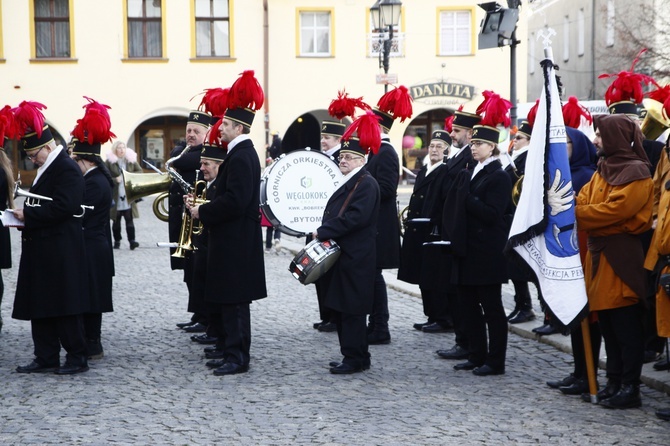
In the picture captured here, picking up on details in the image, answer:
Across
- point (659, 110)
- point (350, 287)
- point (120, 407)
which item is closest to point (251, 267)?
point (350, 287)

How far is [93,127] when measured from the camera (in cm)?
851

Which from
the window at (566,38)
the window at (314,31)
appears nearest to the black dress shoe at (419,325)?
the window at (314,31)

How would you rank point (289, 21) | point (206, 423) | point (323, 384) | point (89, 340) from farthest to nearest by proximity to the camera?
point (289, 21), point (89, 340), point (323, 384), point (206, 423)

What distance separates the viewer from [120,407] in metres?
6.99

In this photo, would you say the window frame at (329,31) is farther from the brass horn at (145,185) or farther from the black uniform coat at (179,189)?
the black uniform coat at (179,189)

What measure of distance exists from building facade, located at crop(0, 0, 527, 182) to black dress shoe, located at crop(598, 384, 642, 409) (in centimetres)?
2824

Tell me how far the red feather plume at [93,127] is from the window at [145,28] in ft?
88.5

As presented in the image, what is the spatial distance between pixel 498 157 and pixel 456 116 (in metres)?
1.15

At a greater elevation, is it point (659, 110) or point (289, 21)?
point (289, 21)

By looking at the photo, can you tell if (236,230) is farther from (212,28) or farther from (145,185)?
(212,28)

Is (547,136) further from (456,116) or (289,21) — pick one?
(289,21)

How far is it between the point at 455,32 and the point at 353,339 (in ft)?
96.0

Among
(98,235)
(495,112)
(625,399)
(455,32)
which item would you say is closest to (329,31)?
(455,32)

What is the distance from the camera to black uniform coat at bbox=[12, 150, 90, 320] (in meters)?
8.03
